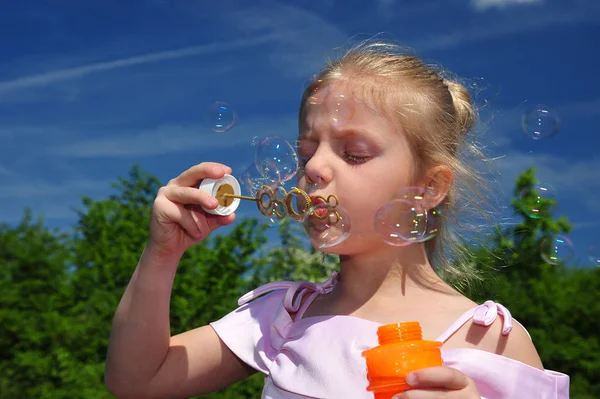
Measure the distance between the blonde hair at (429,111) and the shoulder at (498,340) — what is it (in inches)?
16.0

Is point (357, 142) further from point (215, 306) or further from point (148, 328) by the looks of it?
point (215, 306)

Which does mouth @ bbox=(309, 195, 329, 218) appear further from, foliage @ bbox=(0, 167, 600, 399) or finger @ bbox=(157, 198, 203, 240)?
foliage @ bbox=(0, 167, 600, 399)

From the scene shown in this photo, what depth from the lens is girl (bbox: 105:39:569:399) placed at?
2047mm

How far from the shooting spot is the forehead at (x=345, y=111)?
2.15 metres

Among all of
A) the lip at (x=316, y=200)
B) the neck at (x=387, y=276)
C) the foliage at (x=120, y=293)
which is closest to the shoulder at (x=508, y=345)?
the neck at (x=387, y=276)

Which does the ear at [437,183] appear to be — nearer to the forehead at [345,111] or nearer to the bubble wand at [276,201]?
the forehead at [345,111]

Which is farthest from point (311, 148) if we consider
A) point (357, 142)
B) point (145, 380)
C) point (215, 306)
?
point (215, 306)

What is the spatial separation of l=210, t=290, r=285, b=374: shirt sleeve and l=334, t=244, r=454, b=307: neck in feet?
0.87

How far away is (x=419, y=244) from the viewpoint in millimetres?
2383

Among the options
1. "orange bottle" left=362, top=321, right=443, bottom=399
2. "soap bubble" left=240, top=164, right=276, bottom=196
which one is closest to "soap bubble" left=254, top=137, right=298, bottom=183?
"soap bubble" left=240, top=164, right=276, bottom=196

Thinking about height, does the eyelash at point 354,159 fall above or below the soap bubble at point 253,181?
below

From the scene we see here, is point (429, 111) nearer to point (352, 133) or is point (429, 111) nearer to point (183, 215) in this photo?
point (352, 133)

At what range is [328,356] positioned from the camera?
82.0 inches

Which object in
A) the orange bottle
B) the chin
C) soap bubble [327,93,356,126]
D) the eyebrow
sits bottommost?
the orange bottle
